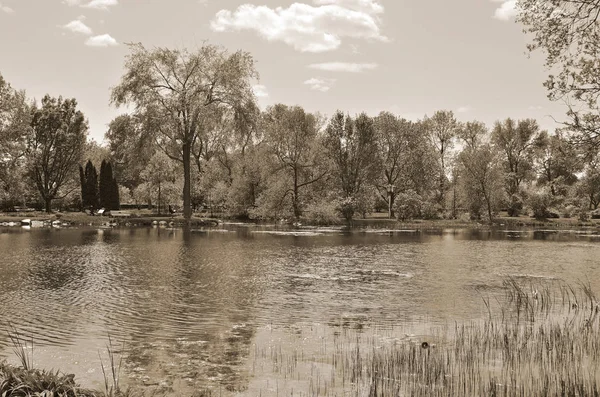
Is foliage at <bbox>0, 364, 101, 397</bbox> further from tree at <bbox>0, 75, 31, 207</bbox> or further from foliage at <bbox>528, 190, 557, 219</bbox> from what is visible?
foliage at <bbox>528, 190, 557, 219</bbox>

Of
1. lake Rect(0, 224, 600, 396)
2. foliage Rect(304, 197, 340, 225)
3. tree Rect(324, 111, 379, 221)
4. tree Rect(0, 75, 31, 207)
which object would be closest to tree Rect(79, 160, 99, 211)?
tree Rect(0, 75, 31, 207)

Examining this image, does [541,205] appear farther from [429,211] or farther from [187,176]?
[187,176]

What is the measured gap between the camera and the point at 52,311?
17.2 metres

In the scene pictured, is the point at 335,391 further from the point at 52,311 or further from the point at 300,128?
the point at 300,128

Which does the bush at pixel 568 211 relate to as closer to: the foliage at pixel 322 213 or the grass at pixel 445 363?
the foliage at pixel 322 213

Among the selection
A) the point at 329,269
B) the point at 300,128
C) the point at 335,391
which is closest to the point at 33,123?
the point at 300,128

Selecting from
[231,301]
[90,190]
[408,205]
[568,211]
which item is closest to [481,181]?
[408,205]

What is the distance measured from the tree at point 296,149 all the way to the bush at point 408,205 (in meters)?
13.9

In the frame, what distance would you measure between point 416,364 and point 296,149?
67.4 metres

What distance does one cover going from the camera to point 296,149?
77.6 m

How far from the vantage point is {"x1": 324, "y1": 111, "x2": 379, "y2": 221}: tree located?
257ft

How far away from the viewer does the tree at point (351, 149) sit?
78312 mm

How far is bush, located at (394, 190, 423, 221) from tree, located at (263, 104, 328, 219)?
45.6ft

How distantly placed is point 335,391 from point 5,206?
291ft
